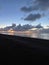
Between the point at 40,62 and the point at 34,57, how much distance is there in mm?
1021

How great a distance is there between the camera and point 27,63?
8391 mm

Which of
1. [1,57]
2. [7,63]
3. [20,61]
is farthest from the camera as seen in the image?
[1,57]

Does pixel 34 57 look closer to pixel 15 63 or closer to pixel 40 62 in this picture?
pixel 40 62

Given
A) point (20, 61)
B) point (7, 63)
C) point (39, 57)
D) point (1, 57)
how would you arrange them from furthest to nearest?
point (39, 57) → point (1, 57) → point (20, 61) → point (7, 63)

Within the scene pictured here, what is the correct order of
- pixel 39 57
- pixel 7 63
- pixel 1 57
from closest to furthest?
pixel 7 63
pixel 1 57
pixel 39 57

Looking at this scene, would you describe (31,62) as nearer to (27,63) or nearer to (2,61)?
(27,63)

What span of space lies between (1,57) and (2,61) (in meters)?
0.81

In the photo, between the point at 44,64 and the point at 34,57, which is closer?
the point at 44,64

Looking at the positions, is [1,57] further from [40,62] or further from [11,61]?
[40,62]

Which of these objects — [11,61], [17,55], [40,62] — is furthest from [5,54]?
[40,62]

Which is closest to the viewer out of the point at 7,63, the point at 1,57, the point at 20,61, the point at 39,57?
the point at 7,63

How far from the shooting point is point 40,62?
8672 millimetres

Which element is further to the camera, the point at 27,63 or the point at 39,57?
the point at 39,57

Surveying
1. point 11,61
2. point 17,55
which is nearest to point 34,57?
point 17,55
